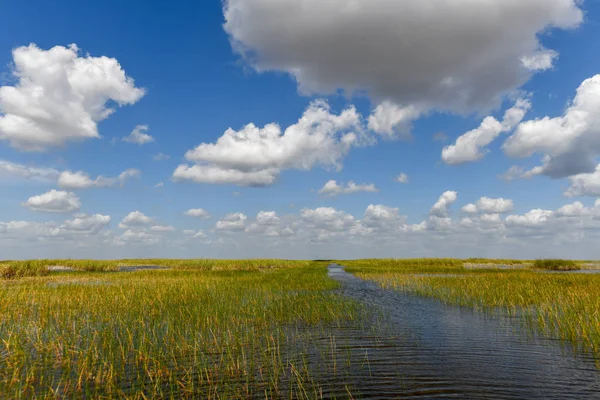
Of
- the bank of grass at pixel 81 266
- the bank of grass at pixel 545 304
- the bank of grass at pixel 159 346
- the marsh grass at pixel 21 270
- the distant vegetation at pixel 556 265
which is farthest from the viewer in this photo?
the distant vegetation at pixel 556 265

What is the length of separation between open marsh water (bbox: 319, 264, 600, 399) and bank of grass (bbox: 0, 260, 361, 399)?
1.69 metres

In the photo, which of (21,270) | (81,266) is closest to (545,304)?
(21,270)

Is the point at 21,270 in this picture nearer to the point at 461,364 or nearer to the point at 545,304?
the point at 461,364

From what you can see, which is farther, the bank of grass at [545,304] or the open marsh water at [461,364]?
the bank of grass at [545,304]

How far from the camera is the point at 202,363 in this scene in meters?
9.57

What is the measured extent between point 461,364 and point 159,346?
9.78 m

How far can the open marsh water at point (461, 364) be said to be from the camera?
809cm

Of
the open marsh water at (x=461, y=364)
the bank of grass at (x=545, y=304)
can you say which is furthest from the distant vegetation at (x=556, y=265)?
the open marsh water at (x=461, y=364)

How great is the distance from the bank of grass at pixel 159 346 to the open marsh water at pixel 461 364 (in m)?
1.69

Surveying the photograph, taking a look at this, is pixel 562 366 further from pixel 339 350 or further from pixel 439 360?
pixel 339 350

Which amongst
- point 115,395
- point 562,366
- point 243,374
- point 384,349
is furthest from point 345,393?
point 562,366

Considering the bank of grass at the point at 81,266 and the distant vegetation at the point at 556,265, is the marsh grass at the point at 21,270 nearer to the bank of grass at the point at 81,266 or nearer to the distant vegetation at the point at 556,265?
the bank of grass at the point at 81,266

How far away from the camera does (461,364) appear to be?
393 inches

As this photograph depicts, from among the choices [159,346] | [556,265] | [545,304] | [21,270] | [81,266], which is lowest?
[556,265]
